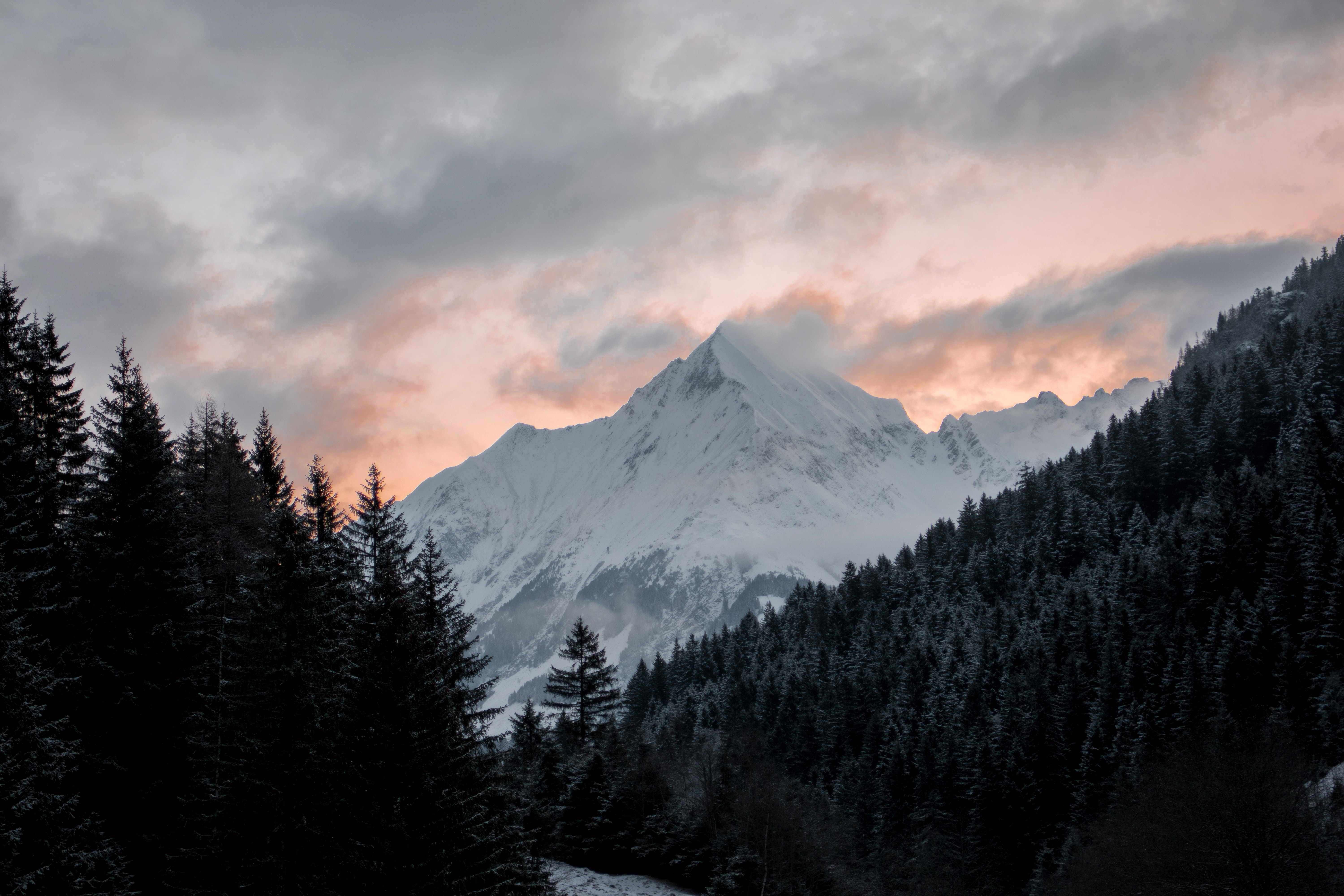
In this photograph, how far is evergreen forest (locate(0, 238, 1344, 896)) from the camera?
2684 centimetres

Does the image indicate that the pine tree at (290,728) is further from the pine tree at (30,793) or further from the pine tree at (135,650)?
the pine tree at (135,650)

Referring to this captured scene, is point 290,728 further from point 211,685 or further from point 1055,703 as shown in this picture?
point 1055,703

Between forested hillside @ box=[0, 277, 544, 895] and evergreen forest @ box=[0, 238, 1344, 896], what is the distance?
5.3 inches

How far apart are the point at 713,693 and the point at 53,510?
361ft

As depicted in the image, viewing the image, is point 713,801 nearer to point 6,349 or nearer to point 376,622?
point 376,622

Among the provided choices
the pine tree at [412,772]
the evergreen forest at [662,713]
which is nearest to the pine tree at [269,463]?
the evergreen forest at [662,713]

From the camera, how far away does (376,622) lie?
27141mm

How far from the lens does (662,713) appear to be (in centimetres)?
Answer: 13638

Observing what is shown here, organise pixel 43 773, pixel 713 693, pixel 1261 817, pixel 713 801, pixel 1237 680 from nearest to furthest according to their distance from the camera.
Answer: pixel 43 773, pixel 1261 817, pixel 713 801, pixel 1237 680, pixel 713 693

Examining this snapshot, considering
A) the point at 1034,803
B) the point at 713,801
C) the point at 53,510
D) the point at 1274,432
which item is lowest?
the point at 1034,803

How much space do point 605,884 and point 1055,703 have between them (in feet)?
163

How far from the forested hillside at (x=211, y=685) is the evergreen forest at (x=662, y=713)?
0.13 metres

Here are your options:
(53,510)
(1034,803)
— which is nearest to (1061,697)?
(1034,803)

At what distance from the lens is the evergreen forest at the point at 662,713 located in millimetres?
26844
